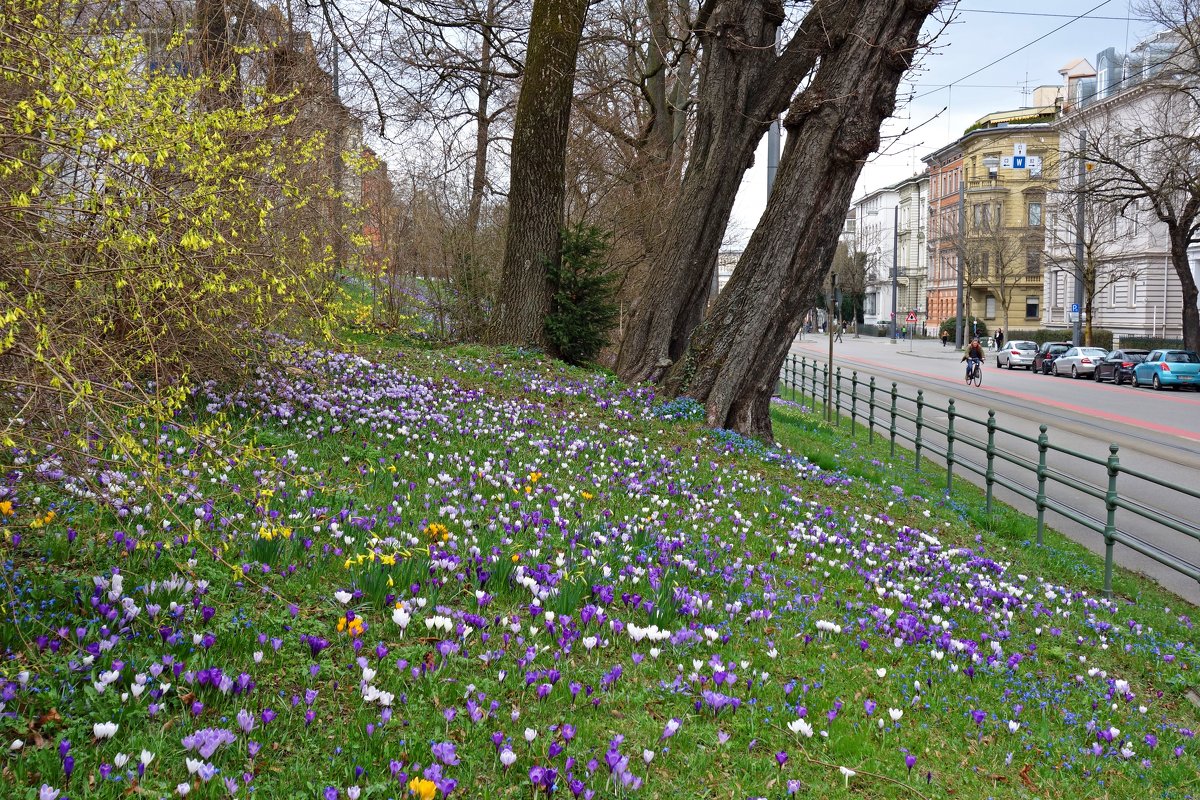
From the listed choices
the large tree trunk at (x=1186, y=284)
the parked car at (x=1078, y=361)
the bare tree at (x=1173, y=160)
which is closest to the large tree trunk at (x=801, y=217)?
the bare tree at (x=1173, y=160)

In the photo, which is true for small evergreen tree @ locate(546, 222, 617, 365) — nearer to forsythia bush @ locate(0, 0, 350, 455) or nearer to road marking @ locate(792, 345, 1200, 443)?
forsythia bush @ locate(0, 0, 350, 455)

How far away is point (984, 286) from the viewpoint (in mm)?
86688

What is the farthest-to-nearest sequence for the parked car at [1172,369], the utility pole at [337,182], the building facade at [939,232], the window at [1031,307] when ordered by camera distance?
1. the building facade at [939,232]
2. the window at [1031,307]
3. the parked car at [1172,369]
4. the utility pole at [337,182]

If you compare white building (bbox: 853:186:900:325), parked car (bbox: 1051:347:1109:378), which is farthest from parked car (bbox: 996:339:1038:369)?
white building (bbox: 853:186:900:325)

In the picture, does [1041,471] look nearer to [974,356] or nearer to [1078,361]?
[974,356]

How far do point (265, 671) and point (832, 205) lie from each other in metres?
9.35

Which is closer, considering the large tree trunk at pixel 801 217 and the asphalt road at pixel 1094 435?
the large tree trunk at pixel 801 217

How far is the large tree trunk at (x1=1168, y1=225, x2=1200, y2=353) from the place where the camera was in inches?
1399

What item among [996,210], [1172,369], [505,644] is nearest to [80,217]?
[505,644]

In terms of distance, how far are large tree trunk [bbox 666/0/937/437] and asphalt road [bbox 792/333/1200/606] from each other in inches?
143

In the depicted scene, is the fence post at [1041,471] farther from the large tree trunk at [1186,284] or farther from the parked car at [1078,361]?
the parked car at [1078,361]

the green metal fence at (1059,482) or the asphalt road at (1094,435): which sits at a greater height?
the green metal fence at (1059,482)

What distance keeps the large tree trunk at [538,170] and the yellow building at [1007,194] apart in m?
66.5

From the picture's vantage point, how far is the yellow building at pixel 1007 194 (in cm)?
7675
